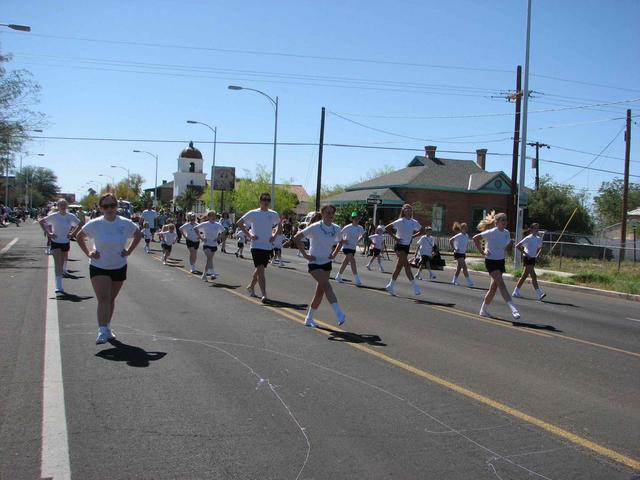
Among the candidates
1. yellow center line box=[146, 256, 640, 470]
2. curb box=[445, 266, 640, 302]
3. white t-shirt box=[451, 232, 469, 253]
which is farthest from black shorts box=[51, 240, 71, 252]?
curb box=[445, 266, 640, 302]

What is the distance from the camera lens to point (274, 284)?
49.1 ft

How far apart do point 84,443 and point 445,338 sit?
5.44m

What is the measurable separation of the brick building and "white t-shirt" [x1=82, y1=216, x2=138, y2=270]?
122 feet

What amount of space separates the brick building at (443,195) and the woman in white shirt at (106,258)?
37308 mm

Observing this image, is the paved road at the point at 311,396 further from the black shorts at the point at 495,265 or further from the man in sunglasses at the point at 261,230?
the man in sunglasses at the point at 261,230

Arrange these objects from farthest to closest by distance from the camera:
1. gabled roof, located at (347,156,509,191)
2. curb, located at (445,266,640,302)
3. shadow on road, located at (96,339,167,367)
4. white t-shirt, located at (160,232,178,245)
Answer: gabled roof, located at (347,156,509,191)
white t-shirt, located at (160,232,178,245)
curb, located at (445,266,640,302)
shadow on road, located at (96,339,167,367)

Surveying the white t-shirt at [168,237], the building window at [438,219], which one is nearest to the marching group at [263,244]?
the white t-shirt at [168,237]

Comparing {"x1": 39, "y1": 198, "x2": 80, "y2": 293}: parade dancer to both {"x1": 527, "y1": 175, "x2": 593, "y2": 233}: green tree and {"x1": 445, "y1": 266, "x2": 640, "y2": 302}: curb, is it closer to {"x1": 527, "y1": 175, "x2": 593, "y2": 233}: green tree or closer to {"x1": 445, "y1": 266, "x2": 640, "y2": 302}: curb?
{"x1": 445, "y1": 266, "x2": 640, "y2": 302}: curb

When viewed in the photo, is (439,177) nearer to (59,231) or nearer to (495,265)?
(495,265)

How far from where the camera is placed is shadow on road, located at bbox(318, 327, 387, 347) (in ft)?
26.3

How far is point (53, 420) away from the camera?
15.7 ft

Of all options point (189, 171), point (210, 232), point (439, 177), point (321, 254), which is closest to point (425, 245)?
point (210, 232)

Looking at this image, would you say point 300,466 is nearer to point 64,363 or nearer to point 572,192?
point 64,363

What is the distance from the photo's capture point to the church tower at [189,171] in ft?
391
